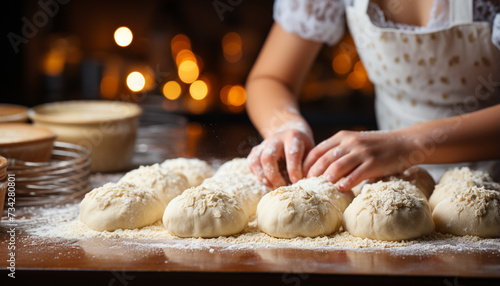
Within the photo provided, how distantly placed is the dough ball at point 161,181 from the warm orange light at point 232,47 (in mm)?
2478

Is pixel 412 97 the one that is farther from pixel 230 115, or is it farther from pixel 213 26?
pixel 213 26

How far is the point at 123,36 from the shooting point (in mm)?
3881

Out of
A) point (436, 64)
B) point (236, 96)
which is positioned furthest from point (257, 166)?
point (236, 96)

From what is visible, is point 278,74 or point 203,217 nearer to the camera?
point 203,217

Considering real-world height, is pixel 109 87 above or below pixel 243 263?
above

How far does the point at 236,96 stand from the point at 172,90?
1.40 ft

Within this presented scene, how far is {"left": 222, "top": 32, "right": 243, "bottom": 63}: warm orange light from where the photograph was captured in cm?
376

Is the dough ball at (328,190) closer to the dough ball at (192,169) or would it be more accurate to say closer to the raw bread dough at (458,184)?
the raw bread dough at (458,184)

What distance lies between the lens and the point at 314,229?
1.09 metres

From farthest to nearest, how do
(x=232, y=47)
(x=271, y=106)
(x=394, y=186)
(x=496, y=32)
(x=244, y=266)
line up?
(x=232, y=47), (x=271, y=106), (x=496, y=32), (x=394, y=186), (x=244, y=266)

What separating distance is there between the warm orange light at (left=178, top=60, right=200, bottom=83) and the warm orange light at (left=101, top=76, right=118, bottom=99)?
A: 43 cm

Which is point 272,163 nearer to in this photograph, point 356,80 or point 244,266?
point 244,266

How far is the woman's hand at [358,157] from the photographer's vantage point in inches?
49.1

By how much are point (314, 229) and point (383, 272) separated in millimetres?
214
